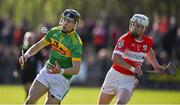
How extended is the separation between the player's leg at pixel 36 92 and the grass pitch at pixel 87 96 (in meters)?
9.37

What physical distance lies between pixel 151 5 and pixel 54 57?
19163 mm

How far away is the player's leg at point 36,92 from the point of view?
14.8 metres

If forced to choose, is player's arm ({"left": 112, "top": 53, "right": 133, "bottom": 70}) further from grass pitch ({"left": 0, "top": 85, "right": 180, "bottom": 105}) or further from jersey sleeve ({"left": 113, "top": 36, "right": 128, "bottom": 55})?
grass pitch ({"left": 0, "top": 85, "right": 180, "bottom": 105})

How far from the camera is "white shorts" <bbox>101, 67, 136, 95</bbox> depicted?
15.6 meters

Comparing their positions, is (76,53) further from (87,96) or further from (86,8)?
(86,8)

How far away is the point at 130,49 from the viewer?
15.6 m

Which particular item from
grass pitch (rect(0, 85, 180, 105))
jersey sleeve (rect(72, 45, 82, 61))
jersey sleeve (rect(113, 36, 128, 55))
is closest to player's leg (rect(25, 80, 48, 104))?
jersey sleeve (rect(72, 45, 82, 61))

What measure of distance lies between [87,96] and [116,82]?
12.2m

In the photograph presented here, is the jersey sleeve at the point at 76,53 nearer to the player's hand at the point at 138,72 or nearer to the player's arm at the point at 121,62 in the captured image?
the player's arm at the point at 121,62

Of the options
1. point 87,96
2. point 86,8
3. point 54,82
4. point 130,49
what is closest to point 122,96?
point 130,49

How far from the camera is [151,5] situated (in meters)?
33.9

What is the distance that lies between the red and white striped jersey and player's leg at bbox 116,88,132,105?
0.40 m

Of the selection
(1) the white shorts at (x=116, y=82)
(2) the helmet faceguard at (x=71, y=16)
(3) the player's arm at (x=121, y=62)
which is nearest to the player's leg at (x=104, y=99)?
(1) the white shorts at (x=116, y=82)

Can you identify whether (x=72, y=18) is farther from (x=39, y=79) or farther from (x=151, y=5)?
(x=151, y=5)
